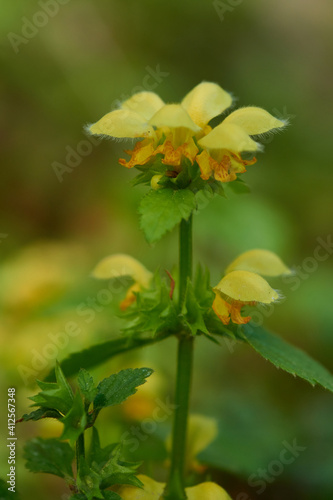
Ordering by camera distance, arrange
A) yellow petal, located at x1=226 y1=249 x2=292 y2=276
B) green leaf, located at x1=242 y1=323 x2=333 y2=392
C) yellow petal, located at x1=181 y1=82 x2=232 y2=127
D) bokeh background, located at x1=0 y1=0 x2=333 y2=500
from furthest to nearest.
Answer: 1. bokeh background, located at x1=0 y1=0 x2=333 y2=500
2. yellow petal, located at x1=226 y1=249 x2=292 y2=276
3. yellow petal, located at x1=181 y1=82 x2=232 y2=127
4. green leaf, located at x1=242 y1=323 x2=333 y2=392

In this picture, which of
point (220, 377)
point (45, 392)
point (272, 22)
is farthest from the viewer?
point (272, 22)

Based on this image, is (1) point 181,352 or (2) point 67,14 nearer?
(1) point 181,352

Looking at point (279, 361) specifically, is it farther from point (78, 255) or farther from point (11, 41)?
point (11, 41)

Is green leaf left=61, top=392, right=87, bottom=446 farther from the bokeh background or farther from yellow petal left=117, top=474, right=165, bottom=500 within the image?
the bokeh background

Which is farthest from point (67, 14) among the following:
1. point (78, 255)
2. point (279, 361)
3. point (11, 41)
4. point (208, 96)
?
point (279, 361)

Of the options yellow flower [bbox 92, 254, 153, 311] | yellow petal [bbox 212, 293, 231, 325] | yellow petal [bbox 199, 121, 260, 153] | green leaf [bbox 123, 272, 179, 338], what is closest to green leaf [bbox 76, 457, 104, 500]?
green leaf [bbox 123, 272, 179, 338]

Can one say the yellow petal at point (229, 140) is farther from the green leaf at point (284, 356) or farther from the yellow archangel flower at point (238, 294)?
the green leaf at point (284, 356)

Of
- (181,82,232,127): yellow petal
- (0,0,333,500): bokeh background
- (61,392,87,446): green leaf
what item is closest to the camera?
(61,392,87,446): green leaf
